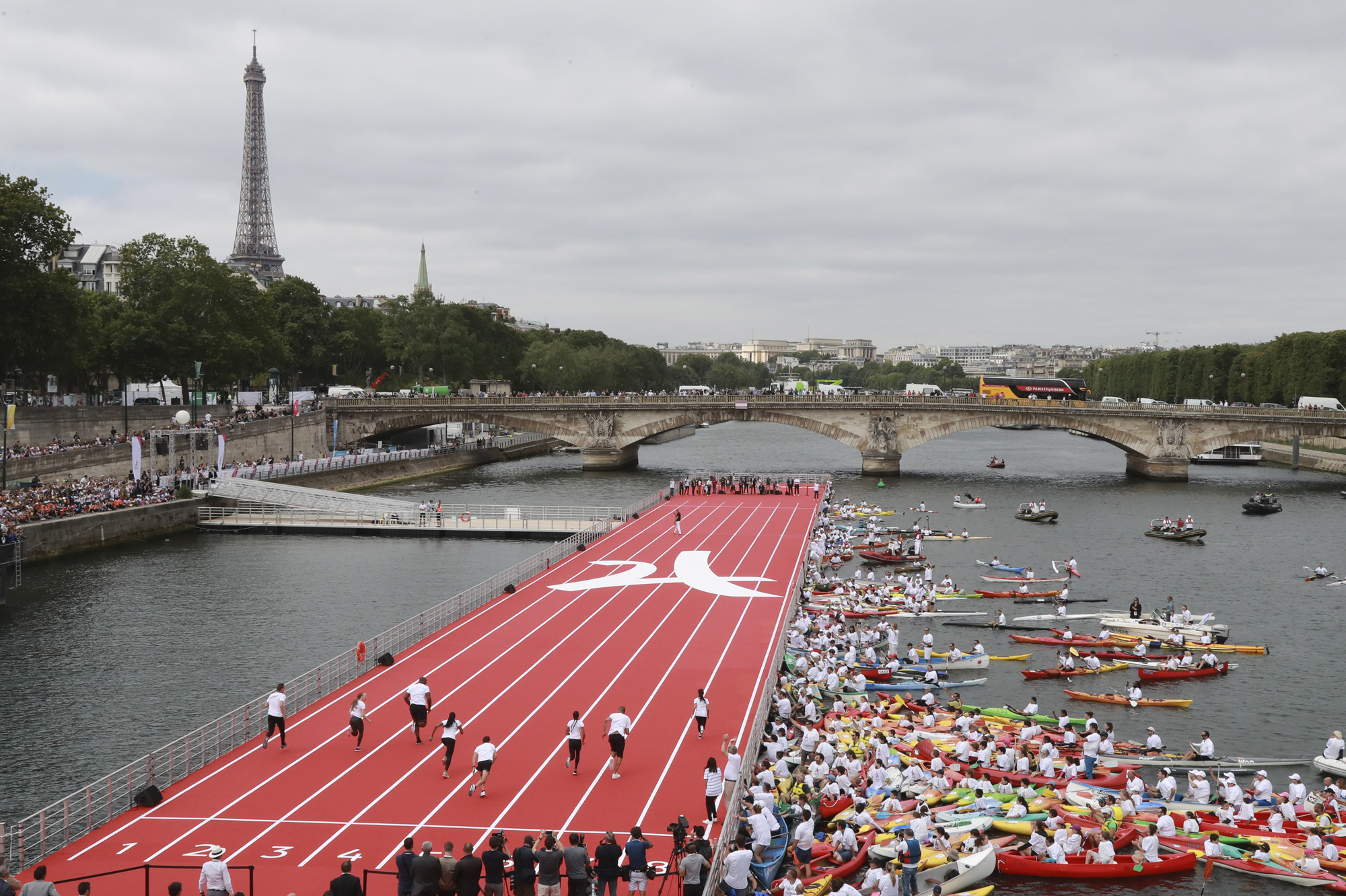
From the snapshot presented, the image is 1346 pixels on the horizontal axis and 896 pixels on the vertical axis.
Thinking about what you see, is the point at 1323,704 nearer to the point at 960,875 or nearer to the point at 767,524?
the point at 960,875

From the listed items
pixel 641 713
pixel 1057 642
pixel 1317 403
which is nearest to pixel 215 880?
pixel 641 713

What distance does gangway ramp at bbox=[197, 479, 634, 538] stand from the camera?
65188 mm

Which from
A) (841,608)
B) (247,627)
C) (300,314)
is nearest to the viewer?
(247,627)

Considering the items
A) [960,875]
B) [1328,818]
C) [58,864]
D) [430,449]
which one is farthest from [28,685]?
[430,449]

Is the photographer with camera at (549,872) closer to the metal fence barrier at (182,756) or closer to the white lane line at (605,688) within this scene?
the white lane line at (605,688)

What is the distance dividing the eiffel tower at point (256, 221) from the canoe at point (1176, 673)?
15855cm

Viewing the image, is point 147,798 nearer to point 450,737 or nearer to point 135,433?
point 450,737

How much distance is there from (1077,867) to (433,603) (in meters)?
29.9

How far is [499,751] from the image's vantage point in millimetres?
25281

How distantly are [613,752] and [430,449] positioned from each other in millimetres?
86377

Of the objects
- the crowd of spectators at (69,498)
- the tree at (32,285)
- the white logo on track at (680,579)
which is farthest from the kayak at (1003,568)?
the tree at (32,285)

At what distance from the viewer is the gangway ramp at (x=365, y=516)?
65188 millimetres

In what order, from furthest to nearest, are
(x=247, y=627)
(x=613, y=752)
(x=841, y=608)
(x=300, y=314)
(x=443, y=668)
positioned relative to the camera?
(x=300, y=314), (x=841, y=608), (x=247, y=627), (x=443, y=668), (x=613, y=752)

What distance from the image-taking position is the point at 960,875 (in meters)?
20.8
